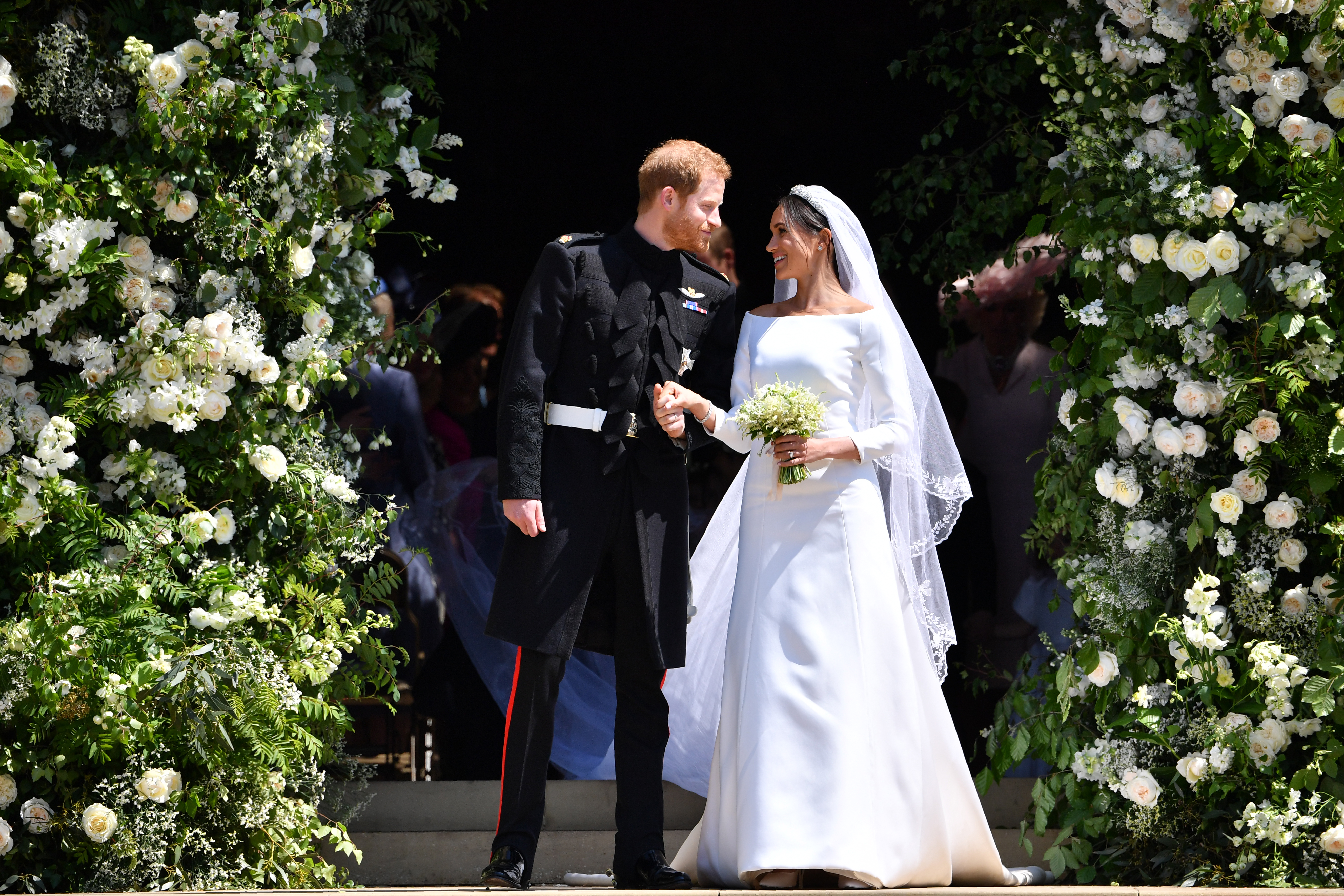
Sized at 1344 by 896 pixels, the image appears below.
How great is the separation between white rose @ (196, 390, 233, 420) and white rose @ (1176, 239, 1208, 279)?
2968 millimetres

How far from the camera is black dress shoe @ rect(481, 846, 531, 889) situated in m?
3.53

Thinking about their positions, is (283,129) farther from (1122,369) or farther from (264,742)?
(1122,369)

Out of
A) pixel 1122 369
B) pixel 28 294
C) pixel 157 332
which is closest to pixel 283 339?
pixel 157 332

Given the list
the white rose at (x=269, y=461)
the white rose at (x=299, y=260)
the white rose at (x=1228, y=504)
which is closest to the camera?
the white rose at (x=1228, y=504)

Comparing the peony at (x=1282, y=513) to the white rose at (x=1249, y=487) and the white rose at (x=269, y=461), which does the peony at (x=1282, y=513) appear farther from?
the white rose at (x=269, y=461)

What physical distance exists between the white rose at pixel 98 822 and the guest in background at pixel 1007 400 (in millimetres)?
3447

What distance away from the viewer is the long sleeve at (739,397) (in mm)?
3818

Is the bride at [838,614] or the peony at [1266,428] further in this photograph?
the peony at [1266,428]

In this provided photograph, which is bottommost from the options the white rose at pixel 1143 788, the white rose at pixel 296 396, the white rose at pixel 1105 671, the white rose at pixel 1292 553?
the white rose at pixel 1143 788

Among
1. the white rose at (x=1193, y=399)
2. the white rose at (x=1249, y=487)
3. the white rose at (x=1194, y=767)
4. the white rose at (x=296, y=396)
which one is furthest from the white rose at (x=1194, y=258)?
the white rose at (x=296, y=396)

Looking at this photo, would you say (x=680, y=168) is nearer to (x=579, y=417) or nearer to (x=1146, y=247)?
(x=579, y=417)

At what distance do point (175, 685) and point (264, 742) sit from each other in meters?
0.31

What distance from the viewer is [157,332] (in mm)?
3879

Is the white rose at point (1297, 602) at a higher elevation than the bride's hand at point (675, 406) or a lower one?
lower
